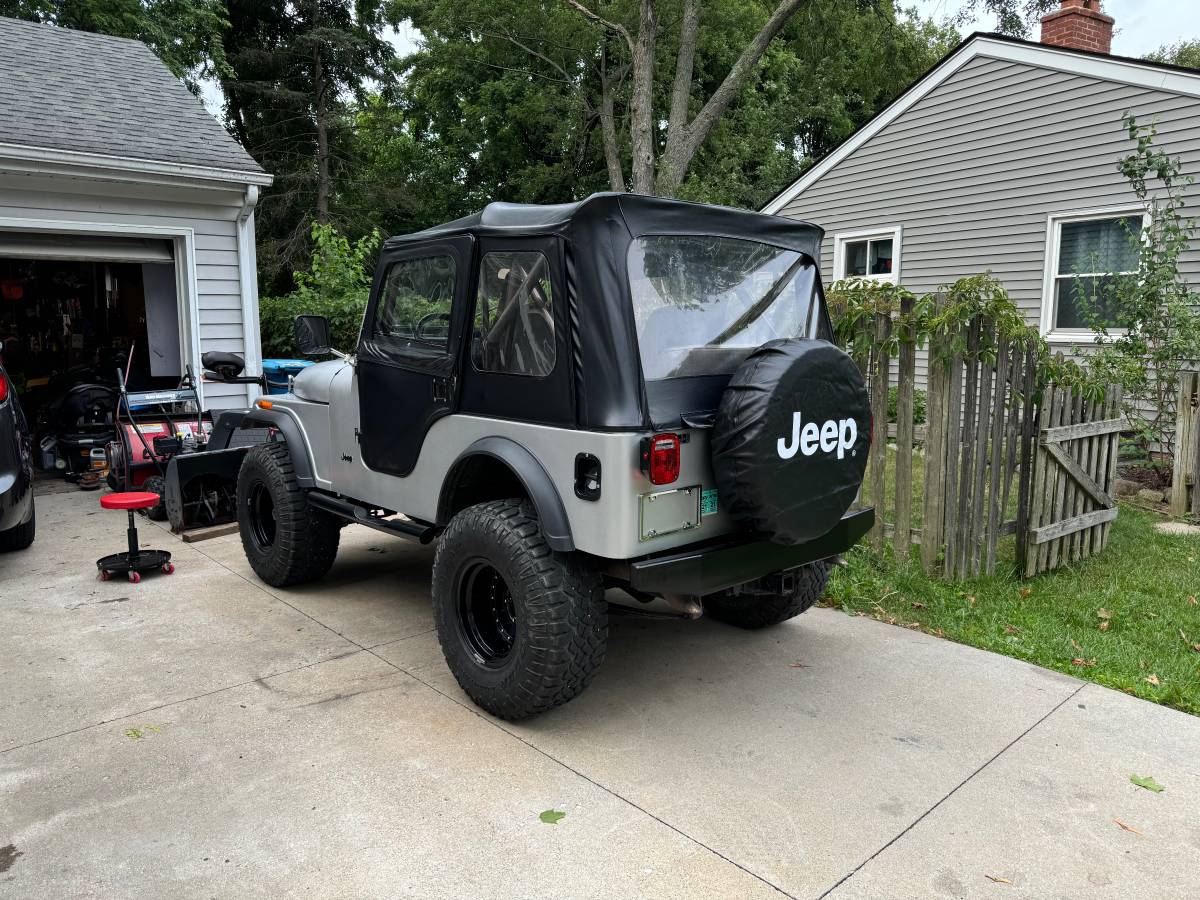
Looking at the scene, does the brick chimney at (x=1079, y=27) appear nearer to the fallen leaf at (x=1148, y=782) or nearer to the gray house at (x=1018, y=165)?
the gray house at (x=1018, y=165)

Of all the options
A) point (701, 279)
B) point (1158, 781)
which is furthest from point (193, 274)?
point (1158, 781)

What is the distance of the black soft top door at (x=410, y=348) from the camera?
3.78m

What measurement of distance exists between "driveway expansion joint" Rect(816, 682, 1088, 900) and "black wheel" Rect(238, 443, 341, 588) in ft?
11.2

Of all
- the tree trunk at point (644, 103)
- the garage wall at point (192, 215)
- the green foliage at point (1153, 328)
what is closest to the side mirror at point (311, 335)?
the garage wall at point (192, 215)

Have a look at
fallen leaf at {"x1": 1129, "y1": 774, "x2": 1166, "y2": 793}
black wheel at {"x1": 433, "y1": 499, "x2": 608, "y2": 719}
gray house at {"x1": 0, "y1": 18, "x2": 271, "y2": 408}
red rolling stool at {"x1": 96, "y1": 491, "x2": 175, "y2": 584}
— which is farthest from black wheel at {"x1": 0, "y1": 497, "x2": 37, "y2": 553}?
fallen leaf at {"x1": 1129, "y1": 774, "x2": 1166, "y2": 793}

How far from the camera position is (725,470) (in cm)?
316

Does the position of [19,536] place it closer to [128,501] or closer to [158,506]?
[158,506]

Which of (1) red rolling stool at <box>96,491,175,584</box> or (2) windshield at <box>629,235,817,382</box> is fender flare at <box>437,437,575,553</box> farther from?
(1) red rolling stool at <box>96,491,175,584</box>

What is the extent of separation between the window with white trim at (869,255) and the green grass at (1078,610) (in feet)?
23.3

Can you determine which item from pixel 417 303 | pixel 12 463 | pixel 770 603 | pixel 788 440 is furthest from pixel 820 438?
pixel 12 463

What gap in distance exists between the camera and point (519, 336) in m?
3.48

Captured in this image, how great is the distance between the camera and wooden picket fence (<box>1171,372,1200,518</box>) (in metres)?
6.86

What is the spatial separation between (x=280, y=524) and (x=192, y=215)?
17.4 feet

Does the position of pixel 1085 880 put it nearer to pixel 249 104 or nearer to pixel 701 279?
pixel 701 279
